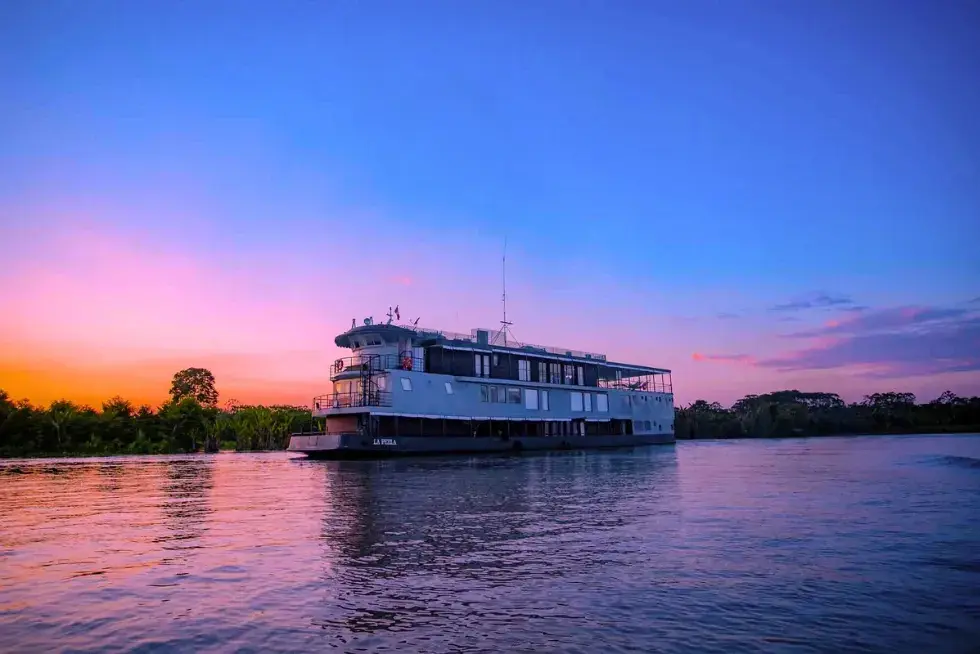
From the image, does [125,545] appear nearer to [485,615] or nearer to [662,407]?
[485,615]

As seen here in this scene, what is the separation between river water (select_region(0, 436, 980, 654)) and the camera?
6047 mm

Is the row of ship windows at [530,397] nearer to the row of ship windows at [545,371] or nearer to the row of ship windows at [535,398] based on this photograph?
the row of ship windows at [535,398]

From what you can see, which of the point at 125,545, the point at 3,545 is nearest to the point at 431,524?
the point at 125,545

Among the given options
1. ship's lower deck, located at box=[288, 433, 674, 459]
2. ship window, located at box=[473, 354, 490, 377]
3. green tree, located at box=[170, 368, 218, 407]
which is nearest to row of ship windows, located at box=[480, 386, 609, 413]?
ship window, located at box=[473, 354, 490, 377]

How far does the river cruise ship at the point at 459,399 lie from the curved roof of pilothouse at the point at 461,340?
75 millimetres

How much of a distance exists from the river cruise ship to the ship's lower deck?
0.20ft

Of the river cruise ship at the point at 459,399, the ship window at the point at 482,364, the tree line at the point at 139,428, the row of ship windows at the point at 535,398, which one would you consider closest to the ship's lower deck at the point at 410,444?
the river cruise ship at the point at 459,399

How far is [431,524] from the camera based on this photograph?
42.2 feet

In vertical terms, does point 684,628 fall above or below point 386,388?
below

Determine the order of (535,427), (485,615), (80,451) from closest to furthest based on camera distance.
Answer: (485,615), (535,427), (80,451)

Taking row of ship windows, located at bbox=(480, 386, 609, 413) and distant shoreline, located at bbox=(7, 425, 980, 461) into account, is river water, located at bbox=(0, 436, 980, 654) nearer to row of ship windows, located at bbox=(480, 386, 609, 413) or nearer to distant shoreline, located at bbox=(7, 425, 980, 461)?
row of ship windows, located at bbox=(480, 386, 609, 413)

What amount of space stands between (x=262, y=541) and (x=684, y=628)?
751cm

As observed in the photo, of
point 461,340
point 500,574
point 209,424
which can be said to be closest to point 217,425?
point 209,424

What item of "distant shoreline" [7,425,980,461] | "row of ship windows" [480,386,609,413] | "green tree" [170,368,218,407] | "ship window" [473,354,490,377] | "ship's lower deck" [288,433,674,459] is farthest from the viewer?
"green tree" [170,368,218,407]
